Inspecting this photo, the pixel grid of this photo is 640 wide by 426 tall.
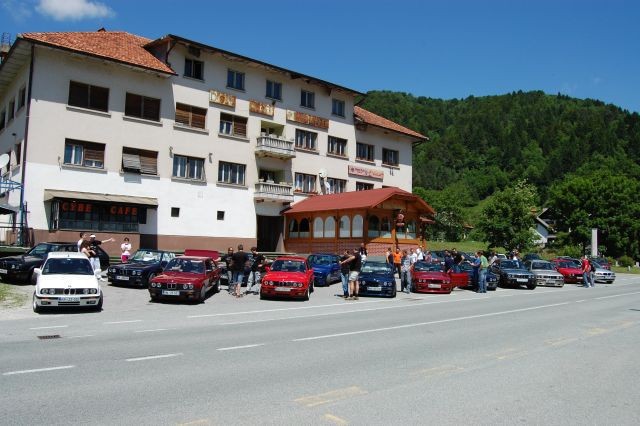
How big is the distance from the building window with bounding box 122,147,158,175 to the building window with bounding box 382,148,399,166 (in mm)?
21009

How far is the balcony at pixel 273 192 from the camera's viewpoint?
125 ft

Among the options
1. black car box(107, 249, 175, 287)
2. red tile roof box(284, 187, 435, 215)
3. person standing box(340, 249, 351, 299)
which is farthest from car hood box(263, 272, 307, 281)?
red tile roof box(284, 187, 435, 215)

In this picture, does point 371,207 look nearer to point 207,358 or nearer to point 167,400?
point 207,358

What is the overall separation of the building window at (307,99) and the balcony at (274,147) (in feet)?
13.8

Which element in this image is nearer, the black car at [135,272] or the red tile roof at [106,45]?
the black car at [135,272]

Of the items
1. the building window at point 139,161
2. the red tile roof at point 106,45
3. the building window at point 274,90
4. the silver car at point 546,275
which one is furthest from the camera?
the building window at point 274,90

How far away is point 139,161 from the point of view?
3269 centimetres

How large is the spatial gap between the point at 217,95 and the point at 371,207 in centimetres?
1316

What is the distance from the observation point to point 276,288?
61.6 feet

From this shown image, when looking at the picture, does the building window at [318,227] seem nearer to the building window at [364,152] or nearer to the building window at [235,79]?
the building window at [364,152]

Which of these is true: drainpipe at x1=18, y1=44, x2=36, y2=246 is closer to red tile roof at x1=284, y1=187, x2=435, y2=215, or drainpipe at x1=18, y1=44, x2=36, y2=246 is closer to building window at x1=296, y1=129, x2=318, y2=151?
red tile roof at x1=284, y1=187, x2=435, y2=215

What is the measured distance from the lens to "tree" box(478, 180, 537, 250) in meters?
57.3

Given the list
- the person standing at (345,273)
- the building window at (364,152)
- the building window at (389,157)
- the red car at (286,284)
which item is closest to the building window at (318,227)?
the building window at (364,152)

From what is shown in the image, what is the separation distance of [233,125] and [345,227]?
10.7 meters
